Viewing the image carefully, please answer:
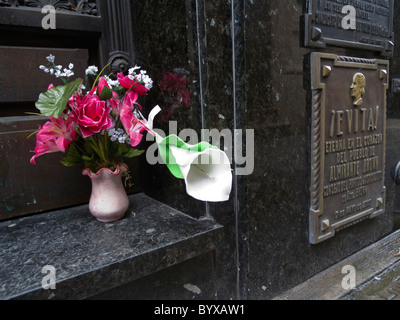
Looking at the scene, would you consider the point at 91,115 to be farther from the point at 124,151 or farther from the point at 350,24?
the point at 350,24

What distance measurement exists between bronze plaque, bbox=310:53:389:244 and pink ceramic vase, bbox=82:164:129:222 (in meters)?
1.05

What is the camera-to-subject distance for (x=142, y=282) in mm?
1312

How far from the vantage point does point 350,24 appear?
1.76m

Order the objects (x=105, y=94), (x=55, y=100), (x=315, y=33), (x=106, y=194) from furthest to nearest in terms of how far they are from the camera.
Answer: (x=315, y=33) < (x=106, y=194) < (x=105, y=94) < (x=55, y=100)

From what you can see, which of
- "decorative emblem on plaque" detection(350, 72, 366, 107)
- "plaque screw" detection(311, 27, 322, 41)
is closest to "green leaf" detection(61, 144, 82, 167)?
"plaque screw" detection(311, 27, 322, 41)

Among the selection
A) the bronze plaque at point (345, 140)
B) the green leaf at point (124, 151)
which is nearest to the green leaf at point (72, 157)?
the green leaf at point (124, 151)

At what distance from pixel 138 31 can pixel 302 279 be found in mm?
1726

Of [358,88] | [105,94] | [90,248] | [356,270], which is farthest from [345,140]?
[90,248]

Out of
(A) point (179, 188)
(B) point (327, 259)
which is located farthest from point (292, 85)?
(B) point (327, 259)

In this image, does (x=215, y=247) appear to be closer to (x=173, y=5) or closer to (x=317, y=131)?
(x=317, y=131)

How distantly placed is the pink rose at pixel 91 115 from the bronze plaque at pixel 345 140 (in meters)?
1.08

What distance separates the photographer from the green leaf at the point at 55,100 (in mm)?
1175

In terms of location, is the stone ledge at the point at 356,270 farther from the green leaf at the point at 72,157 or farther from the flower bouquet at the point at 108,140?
the green leaf at the point at 72,157

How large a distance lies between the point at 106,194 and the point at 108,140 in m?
0.27
